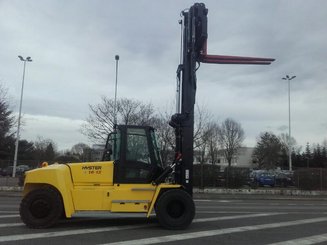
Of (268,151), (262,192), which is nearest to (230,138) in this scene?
(268,151)

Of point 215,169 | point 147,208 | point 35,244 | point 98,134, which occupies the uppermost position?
point 98,134

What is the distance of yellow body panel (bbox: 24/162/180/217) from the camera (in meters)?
11.6

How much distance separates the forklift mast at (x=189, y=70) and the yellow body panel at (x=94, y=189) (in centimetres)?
99

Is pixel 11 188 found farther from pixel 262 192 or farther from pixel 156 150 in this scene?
pixel 156 150

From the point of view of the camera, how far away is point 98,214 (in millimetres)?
11586

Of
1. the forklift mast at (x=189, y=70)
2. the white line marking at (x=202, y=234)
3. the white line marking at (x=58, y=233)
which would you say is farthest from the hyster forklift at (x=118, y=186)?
the white line marking at (x=202, y=234)

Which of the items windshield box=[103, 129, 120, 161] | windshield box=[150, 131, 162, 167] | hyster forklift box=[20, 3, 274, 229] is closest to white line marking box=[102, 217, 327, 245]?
hyster forklift box=[20, 3, 274, 229]

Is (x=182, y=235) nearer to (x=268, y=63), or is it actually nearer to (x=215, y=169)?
(x=268, y=63)

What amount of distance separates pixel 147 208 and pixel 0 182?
2640cm

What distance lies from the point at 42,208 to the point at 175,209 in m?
3.36

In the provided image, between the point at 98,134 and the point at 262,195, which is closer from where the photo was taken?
the point at 262,195

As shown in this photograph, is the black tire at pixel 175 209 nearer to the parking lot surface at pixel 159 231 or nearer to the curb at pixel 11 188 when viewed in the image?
the parking lot surface at pixel 159 231

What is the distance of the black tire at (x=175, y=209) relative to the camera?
11688 millimetres

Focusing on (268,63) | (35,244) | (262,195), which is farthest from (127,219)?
(262,195)
